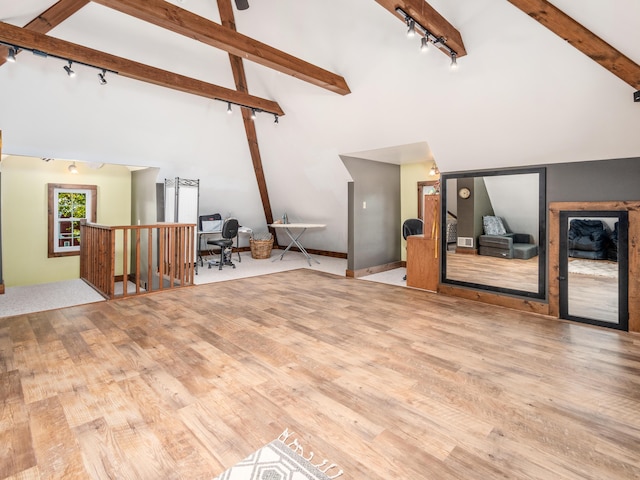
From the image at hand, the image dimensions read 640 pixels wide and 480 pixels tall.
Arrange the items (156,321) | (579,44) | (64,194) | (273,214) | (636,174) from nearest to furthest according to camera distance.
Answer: (579,44)
(636,174)
(156,321)
(64,194)
(273,214)

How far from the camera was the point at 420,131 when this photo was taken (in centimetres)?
425

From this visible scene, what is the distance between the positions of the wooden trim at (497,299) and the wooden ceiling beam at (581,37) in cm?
232

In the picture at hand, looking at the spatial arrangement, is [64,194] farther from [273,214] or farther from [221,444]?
[221,444]

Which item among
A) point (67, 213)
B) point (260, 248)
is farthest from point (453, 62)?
point (67, 213)

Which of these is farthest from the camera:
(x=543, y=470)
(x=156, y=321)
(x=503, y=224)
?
(x=503, y=224)

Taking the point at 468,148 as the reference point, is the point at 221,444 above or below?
below

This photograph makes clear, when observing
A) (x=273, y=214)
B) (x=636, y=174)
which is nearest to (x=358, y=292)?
(x=636, y=174)

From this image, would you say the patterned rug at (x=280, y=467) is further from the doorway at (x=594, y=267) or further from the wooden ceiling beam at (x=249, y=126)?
the wooden ceiling beam at (x=249, y=126)

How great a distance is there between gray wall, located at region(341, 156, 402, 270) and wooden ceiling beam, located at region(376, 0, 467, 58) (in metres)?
2.64

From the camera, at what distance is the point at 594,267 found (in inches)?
136

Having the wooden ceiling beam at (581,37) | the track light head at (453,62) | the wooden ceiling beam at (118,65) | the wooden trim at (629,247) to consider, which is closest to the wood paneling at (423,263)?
the wooden trim at (629,247)

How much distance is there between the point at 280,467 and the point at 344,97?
4.25 metres

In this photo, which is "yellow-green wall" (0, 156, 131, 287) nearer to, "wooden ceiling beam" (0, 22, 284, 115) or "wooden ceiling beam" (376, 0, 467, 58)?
"wooden ceiling beam" (0, 22, 284, 115)

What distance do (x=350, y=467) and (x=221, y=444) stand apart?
642 millimetres
